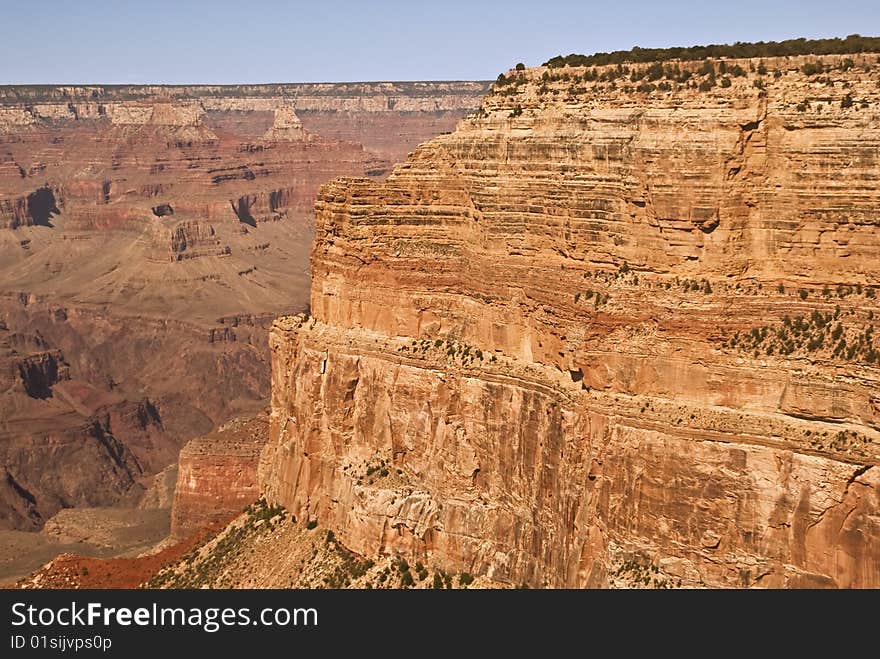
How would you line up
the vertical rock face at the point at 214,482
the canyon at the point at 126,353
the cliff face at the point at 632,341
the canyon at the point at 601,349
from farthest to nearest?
1. the canyon at the point at 126,353
2. the vertical rock face at the point at 214,482
3. the canyon at the point at 601,349
4. the cliff face at the point at 632,341

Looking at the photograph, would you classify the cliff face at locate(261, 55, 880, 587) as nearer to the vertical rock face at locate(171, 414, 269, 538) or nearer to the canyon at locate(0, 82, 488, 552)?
the vertical rock face at locate(171, 414, 269, 538)

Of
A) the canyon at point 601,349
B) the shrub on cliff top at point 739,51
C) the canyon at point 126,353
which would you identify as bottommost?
the canyon at point 126,353

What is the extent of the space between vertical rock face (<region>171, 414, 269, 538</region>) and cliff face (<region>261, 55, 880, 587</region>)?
18.2 meters

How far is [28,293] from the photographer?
178 metres

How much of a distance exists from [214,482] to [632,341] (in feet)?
114

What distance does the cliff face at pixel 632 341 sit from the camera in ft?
118

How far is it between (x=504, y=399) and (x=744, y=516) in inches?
417

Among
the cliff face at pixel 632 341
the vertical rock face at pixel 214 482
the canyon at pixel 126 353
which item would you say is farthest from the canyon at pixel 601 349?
the canyon at pixel 126 353

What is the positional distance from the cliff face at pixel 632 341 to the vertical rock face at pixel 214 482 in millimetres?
18158

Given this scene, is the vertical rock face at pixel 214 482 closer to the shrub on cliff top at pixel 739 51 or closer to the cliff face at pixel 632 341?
the cliff face at pixel 632 341

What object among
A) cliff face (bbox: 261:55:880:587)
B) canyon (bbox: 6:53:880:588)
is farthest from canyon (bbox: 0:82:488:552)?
cliff face (bbox: 261:55:880:587)

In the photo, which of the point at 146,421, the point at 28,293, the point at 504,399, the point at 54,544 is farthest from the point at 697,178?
the point at 28,293

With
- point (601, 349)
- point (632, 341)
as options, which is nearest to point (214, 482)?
point (601, 349)

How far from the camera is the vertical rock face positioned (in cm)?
6631
